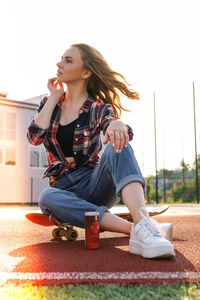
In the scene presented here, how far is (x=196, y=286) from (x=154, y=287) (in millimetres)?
138

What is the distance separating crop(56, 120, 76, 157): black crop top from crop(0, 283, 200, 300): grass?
3.92ft

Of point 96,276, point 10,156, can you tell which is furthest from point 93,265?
point 10,156

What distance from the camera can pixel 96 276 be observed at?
4.33 feet

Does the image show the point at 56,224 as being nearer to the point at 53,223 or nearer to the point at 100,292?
the point at 53,223

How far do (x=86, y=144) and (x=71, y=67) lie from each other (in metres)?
0.50

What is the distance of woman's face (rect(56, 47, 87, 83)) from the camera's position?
2.38 metres

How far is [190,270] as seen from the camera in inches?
57.2

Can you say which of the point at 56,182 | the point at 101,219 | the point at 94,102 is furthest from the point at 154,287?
the point at 94,102

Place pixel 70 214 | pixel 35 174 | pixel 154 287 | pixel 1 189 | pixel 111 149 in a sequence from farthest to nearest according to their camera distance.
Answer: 1. pixel 35 174
2. pixel 1 189
3. pixel 70 214
4. pixel 111 149
5. pixel 154 287

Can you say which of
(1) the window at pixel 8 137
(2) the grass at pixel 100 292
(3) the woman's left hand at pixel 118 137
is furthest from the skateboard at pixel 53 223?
(1) the window at pixel 8 137

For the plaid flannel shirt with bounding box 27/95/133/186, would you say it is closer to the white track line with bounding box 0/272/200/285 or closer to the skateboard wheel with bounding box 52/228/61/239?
the skateboard wheel with bounding box 52/228/61/239

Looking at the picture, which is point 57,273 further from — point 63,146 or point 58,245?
point 63,146

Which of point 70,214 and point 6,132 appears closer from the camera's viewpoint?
point 70,214

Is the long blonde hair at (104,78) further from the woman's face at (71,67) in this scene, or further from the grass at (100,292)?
the grass at (100,292)
